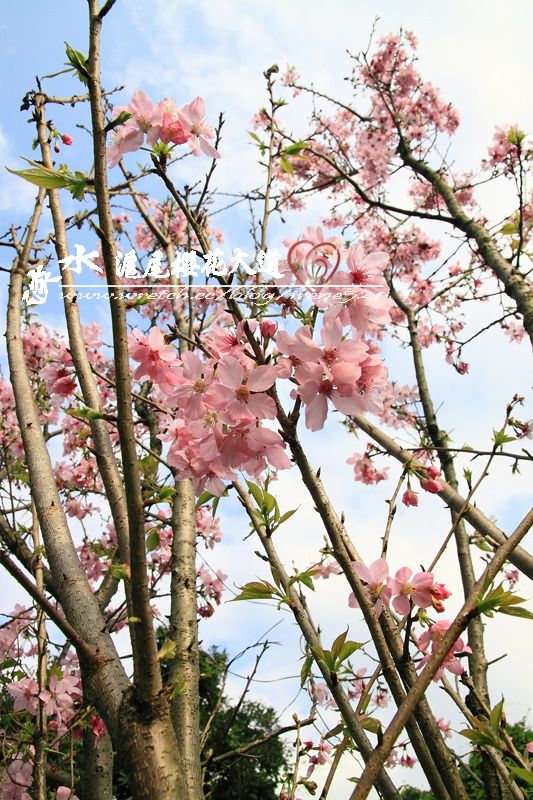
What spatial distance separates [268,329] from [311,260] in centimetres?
18

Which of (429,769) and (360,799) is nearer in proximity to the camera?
(360,799)

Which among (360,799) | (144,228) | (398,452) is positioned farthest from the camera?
(144,228)

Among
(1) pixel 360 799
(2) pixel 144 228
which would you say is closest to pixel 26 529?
(1) pixel 360 799

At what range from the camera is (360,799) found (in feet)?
2.25

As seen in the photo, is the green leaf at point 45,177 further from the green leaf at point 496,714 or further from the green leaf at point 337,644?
the green leaf at point 496,714

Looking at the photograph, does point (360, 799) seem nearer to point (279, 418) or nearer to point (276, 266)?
point (279, 418)

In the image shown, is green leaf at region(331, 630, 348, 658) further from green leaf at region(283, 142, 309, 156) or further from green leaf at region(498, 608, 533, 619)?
green leaf at region(283, 142, 309, 156)

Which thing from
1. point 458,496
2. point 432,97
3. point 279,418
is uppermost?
point 432,97

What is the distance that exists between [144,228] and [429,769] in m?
6.71

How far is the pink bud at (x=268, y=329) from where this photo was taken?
986mm

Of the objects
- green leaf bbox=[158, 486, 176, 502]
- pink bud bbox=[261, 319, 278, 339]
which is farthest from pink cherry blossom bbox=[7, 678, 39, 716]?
pink bud bbox=[261, 319, 278, 339]

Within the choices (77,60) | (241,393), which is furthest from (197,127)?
(241,393)

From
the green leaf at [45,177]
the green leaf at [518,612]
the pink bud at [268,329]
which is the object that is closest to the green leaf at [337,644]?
the green leaf at [518,612]

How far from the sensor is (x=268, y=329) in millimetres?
987
